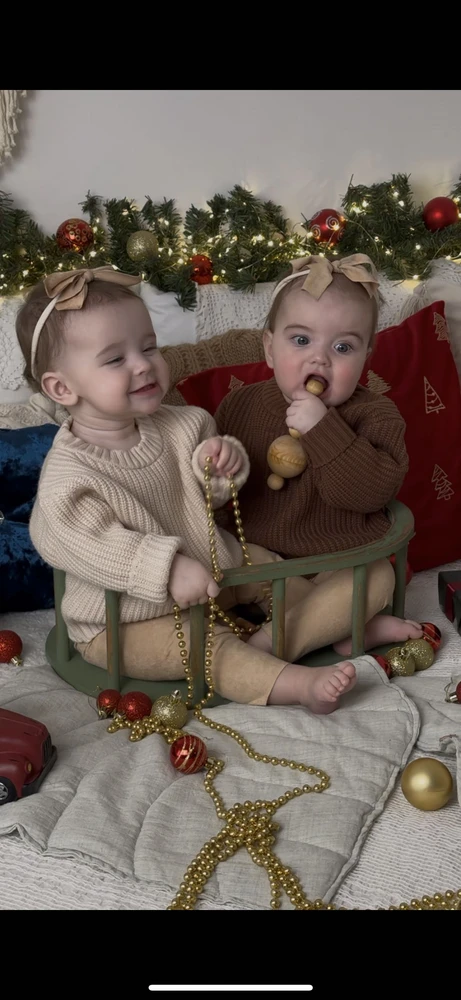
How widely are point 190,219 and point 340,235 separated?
33 cm

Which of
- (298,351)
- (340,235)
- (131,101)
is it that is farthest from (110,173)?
(298,351)

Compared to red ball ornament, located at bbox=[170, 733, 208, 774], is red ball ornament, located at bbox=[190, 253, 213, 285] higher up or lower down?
higher up

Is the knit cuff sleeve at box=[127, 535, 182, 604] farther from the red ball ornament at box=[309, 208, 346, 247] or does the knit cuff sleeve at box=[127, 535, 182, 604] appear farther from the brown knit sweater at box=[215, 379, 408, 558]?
the red ball ornament at box=[309, 208, 346, 247]

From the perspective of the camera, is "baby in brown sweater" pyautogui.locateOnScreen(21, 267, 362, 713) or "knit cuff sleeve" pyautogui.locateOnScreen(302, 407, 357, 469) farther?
"knit cuff sleeve" pyautogui.locateOnScreen(302, 407, 357, 469)

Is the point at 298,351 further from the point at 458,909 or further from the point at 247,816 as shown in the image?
the point at 458,909

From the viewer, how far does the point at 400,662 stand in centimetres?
145

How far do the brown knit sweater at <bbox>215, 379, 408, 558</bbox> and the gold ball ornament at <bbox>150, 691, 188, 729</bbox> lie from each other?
362mm

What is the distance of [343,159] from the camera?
227cm

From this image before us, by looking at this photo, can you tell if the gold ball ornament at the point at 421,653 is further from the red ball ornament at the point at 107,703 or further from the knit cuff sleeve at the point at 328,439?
the red ball ornament at the point at 107,703

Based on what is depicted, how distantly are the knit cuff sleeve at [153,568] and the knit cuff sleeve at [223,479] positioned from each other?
0.19 m

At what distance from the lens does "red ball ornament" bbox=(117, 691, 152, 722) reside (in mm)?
1313

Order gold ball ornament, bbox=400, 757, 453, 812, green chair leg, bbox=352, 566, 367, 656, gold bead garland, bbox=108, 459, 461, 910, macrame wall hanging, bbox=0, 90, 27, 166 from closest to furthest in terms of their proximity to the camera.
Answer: gold bead garland, bbox=108, 459, 461, 910 < gold ball ornament, bbox=400, 757, 453, 812 < green chair leg, bbox=352, 566, 367, 656 < macrame wall hanging, bbox=0, 90, 27, 166

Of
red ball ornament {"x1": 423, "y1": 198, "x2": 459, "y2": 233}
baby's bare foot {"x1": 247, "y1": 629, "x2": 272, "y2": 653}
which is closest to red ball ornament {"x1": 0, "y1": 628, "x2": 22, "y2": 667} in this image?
baby's bare foot {"x1": 247, "y1": 629, "x2": 272, "y2": 653}

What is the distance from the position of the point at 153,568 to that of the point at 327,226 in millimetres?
1104
